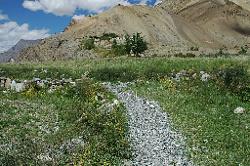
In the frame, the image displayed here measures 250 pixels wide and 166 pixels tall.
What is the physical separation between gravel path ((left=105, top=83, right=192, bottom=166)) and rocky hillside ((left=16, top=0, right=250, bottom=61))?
161 feet

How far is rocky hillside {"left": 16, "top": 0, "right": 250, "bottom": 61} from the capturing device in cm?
9756

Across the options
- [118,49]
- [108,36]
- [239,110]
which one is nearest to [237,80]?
[239,110]

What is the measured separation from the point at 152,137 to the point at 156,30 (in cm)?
7781

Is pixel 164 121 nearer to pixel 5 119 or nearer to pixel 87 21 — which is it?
pixel 5 119

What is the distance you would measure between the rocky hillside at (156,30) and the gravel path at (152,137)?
49.1 metres

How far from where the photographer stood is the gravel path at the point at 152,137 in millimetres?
22234

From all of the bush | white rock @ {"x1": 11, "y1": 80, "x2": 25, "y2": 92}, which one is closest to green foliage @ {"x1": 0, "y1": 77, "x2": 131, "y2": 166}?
white rock @ {"x1": 11, "y1": 80, "x2": 25, "y2": 92}

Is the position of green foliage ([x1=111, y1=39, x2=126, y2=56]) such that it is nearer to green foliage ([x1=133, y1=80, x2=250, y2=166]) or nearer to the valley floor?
the valley floor

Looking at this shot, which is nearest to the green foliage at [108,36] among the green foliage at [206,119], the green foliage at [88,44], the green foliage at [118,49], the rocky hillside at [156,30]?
the green foliage at [88,44]

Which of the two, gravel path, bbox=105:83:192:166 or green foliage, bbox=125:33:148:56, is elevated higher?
green foliage, bbox=125:33:148:56

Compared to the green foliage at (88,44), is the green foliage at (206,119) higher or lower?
lower

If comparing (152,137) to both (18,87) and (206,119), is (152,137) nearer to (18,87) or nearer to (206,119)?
(206,119)

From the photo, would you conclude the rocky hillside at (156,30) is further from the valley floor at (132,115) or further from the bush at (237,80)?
the bush at (237,80)

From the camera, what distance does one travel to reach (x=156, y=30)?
10238 centimetres
